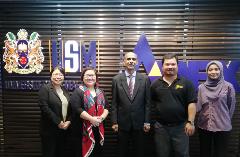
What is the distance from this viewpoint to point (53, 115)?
3641 mm

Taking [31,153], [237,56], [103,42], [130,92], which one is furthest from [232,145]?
[31,153]

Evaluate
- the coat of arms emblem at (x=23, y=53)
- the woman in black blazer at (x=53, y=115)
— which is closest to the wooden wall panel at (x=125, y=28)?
the coat of arms emblem at (x=23, y=53)

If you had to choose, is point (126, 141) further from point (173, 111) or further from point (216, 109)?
point (216, 109)

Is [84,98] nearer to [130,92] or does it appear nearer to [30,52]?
[130,92]

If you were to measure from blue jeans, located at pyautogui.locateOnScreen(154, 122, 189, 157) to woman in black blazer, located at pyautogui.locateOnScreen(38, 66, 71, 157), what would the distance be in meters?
1.23

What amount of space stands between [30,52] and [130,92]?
1.77 metres

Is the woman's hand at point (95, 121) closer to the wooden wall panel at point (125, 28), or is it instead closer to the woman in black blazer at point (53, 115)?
the woman in black blazer at point (53, 115)

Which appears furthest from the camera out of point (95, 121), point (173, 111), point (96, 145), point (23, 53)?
point (23, 53)

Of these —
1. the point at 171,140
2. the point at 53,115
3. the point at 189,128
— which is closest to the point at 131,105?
the point at 171,140

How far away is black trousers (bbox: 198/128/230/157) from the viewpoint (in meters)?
3.67

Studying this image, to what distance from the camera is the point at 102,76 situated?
444 cm


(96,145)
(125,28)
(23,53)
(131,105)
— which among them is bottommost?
(96,145)

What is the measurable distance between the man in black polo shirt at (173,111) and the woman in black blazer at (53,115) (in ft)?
4.08

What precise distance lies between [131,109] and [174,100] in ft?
1.86
